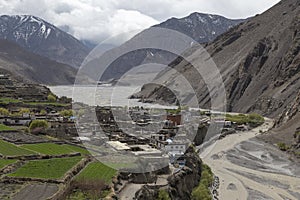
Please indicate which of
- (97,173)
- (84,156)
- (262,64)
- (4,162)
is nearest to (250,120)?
(262,64)

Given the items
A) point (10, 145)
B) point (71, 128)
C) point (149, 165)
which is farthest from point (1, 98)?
point (149, 165)

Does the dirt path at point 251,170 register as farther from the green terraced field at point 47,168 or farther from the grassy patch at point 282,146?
the green terraced field at point 47,168

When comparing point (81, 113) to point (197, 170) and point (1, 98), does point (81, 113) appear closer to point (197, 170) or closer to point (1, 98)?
point (1, 98)

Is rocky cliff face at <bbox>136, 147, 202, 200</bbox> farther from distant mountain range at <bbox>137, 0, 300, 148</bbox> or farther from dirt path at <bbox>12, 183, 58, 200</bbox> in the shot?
distant mountain range at <bbox>137, 0, 300, 148</bbox>

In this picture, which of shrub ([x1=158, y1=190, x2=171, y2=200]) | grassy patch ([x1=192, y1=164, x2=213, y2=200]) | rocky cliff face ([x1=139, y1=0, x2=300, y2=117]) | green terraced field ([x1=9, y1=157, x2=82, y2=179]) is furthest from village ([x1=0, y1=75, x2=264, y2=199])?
rocky cliff face ([x1=139, y1=0, x2=300, y2=117])

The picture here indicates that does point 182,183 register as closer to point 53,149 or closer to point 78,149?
point 78,149
